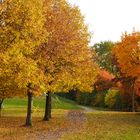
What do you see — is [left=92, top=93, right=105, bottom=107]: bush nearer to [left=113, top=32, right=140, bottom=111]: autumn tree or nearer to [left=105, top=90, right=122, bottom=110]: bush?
[left=105, top=90, right=122, bottom=110]: bush

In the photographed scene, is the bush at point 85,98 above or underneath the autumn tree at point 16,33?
underneath

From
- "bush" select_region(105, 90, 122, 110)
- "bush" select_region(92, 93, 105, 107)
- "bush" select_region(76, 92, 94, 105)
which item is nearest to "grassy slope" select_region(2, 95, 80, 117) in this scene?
"bush" select_region(105, 90, 122, 110)

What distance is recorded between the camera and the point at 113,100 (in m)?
85.4

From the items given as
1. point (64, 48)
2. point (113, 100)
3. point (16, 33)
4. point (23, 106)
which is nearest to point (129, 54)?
point (64, 48)

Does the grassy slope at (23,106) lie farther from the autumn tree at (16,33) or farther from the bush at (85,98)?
the autumn tree at (16,33)

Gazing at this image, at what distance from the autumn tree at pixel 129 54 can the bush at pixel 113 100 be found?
2621 cm

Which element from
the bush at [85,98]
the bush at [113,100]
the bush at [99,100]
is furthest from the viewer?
the bush at [85,98]

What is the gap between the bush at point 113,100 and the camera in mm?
83500

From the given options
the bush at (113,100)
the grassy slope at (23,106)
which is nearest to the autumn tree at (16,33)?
the grassy slope at (23,106)

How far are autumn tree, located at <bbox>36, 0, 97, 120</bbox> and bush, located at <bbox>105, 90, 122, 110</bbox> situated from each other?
144ft

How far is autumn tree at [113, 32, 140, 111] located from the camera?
53.3 m

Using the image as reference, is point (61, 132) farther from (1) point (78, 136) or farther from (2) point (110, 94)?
(2) point (110, 94)

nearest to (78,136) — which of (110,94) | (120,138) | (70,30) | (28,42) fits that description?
(120,138)

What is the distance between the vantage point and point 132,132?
100 ft
